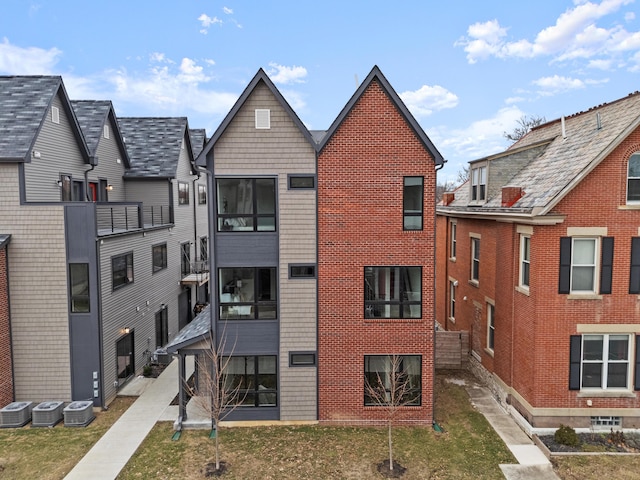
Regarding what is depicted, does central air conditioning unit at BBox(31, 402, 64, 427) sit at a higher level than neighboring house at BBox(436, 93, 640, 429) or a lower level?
lower

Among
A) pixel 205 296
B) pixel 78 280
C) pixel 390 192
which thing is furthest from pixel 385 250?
pixel 205 296

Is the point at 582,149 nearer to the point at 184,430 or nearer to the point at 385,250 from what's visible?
the point at 385,250

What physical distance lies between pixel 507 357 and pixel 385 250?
6.65 metres

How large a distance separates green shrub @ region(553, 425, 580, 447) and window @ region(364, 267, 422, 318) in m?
5.47

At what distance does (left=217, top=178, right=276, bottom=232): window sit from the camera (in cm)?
1374

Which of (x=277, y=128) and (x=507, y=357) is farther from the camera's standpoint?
(x=507, y=357)

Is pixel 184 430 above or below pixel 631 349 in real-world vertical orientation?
below

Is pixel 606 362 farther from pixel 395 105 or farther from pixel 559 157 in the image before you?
pixel 395 105

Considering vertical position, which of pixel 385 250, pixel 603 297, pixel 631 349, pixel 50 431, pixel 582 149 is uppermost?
pixel 582 149

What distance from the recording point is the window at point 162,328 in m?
21.3

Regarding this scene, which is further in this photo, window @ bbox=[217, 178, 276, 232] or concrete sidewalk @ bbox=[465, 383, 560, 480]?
window @ bbox=[217, 178, 276, 232]

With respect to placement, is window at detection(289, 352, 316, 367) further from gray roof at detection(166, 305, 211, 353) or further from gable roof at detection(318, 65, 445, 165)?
gable roof at detection(318, 65, 445, 165)

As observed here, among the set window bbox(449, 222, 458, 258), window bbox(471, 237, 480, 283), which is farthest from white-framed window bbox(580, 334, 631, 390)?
window bbox(449, 222, 458, 258)

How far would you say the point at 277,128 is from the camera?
13.6 metres
